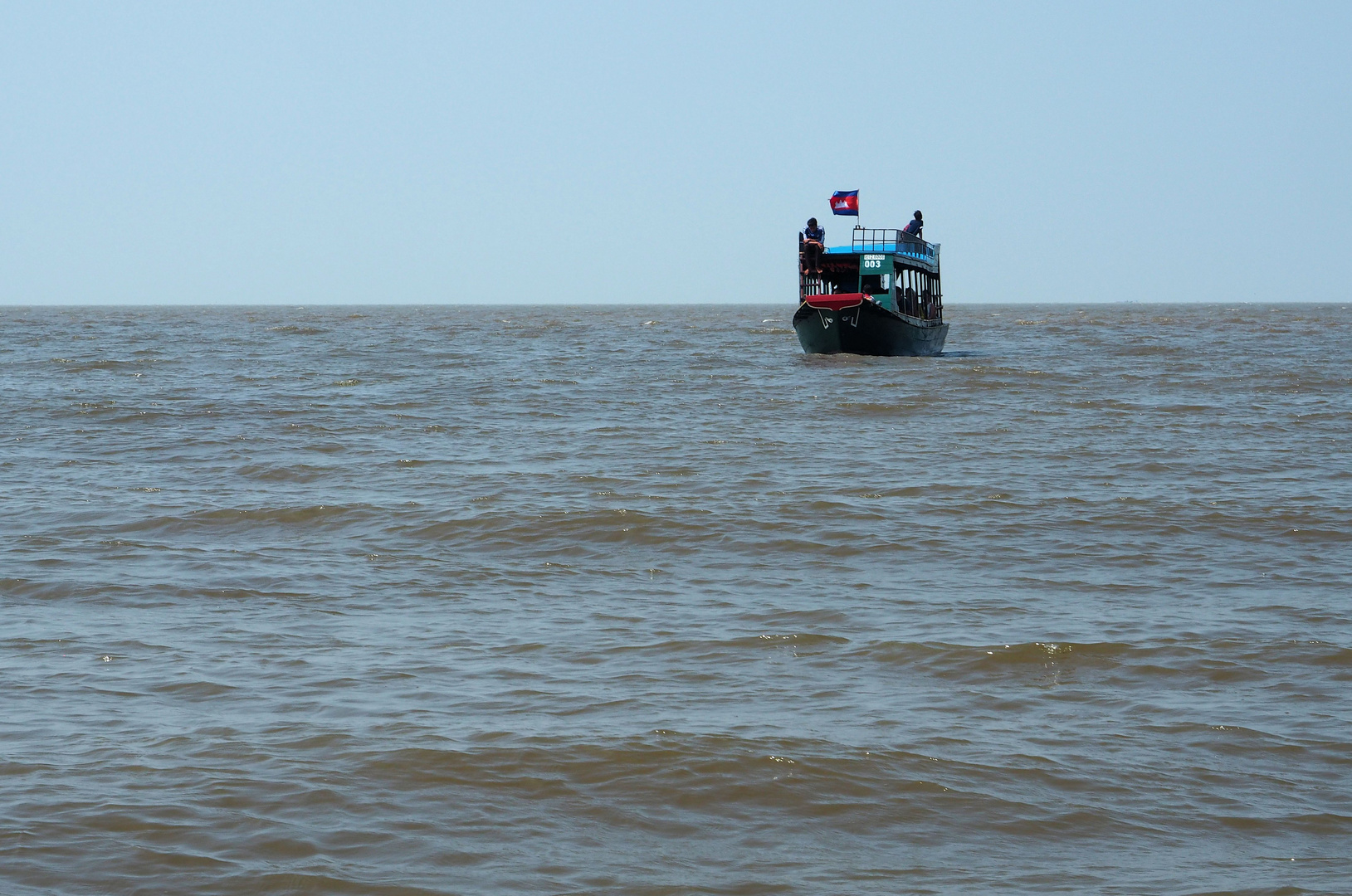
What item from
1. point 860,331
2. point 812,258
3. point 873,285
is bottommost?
point 860,331

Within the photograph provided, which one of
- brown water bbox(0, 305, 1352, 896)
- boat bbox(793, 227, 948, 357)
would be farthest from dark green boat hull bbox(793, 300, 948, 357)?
brown water bbox(0, 305, 1352, 896)

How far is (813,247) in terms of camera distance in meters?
37.8

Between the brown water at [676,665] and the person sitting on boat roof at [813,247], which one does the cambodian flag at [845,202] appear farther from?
the brown water at [676,665]

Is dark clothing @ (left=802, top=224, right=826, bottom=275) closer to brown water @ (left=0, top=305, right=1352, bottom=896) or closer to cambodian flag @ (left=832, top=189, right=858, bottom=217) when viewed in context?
cambodian flag @ (left=832, top=189, right=858, bottom=217)

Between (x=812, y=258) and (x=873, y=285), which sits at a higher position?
(x=812, y=258)

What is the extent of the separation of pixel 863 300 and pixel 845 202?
3507 millimetres

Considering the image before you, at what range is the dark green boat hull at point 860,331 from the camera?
1471 inches

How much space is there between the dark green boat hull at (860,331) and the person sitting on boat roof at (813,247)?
990 mm

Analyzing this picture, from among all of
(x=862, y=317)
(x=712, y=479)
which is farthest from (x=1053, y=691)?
(x=862, y=317)

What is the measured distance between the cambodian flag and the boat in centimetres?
60

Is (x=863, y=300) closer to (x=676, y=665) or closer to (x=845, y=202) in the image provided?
(x=845, y=202)

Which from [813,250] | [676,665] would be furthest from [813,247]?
→ [676,665]

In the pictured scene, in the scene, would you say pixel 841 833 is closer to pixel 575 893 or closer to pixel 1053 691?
pixel 575 893

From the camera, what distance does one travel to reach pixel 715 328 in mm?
80000
